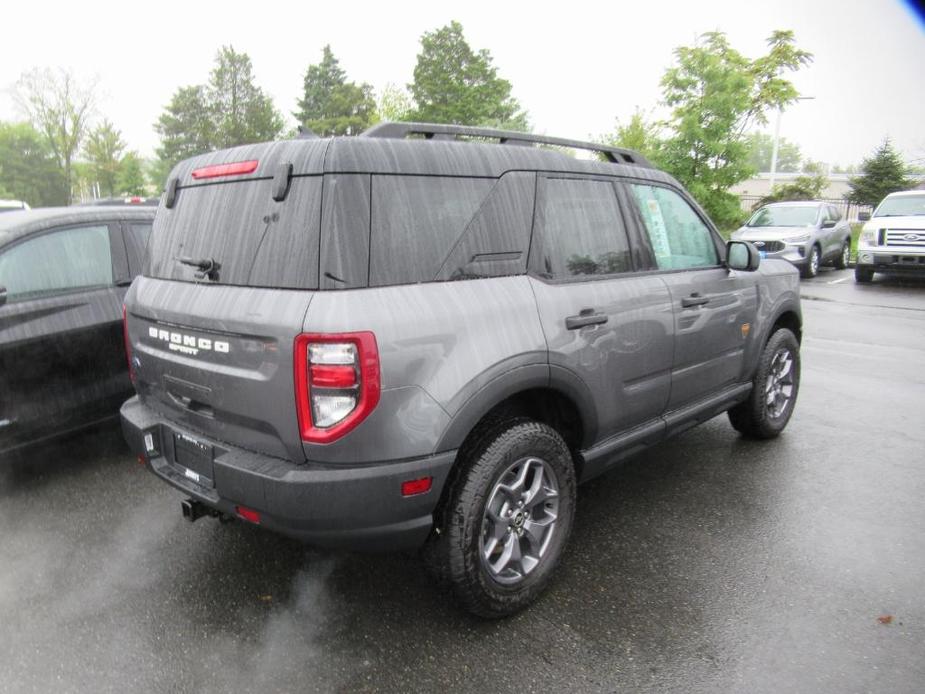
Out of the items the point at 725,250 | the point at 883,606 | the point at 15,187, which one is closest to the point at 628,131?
the point at 725,250

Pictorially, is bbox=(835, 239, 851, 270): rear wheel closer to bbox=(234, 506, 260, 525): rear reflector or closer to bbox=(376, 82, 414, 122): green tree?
bbox=(234, 506, 260, 525): rear reflector

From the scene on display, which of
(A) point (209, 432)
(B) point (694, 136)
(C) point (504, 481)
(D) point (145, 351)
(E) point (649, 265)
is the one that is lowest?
(C) point (504, 481)

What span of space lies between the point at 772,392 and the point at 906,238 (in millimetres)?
10996

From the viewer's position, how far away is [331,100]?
59.3 metres

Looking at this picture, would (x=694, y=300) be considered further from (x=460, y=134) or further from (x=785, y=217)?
(x=785, y=217)

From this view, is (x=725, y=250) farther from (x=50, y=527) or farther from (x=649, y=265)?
(x=50, y=527)

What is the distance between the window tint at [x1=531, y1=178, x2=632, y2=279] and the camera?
2.84 meters

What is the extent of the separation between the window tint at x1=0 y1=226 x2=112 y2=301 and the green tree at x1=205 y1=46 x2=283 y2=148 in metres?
62.8

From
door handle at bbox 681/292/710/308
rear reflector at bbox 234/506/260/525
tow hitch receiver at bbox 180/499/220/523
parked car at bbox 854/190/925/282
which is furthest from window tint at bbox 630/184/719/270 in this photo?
parked car at bbox 854/190/925/282

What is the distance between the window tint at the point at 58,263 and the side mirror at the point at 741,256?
13.0ft

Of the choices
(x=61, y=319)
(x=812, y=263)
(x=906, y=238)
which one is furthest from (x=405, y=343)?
(x=812, y=263)

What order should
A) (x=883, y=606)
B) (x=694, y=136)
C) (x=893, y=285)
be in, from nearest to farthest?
(x=883, y=606) < (x=893, y=285) < (x=694, y=136)

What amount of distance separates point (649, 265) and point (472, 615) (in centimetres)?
191

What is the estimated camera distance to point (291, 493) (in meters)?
2.19
